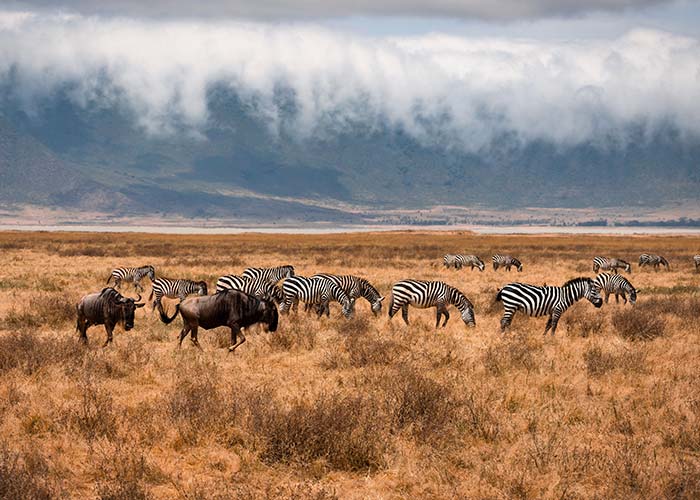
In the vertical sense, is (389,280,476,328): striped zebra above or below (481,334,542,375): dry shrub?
above

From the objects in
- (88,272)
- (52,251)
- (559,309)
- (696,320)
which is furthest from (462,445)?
(52,251)

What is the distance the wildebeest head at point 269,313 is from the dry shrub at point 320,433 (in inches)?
211

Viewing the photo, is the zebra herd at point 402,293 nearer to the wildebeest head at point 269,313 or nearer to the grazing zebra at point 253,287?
the grazing zebra at point 253,287

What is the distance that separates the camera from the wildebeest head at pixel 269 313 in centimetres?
1653

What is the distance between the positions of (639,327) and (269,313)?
8.22m

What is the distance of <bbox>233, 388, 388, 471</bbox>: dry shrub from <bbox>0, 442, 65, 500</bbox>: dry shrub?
232 centimetres

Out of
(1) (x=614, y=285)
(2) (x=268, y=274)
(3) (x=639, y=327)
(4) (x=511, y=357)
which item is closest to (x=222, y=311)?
(4) (x=511, y=357)

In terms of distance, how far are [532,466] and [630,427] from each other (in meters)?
2.14

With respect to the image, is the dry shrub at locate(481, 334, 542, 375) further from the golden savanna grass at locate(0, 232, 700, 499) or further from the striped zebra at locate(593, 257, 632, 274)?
the striped zebra at locate(593, 257, 632, 274)

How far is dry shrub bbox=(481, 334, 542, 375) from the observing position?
49.1 feet

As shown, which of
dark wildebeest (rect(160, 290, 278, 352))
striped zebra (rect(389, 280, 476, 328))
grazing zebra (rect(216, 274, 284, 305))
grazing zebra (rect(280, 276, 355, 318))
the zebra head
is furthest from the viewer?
the zebra head

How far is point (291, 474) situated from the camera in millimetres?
9445

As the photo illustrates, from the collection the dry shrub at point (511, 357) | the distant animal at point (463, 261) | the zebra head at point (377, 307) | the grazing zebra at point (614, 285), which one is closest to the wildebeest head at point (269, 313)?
the dry shrub at point (511, 357)

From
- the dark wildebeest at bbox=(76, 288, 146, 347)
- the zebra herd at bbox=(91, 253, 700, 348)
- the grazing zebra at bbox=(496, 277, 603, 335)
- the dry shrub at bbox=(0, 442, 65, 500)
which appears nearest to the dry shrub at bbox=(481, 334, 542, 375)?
the grazing zebra at bbox=(496, 277, 603, 335)
